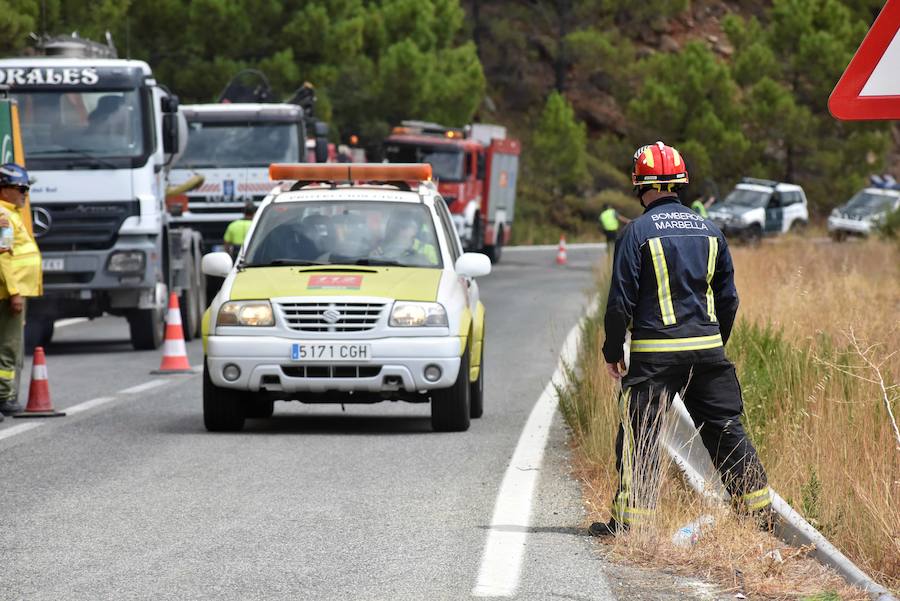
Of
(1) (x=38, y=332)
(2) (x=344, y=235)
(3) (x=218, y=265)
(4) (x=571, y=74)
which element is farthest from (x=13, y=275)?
(4) (x=571, y=74)

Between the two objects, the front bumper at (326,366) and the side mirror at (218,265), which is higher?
the side mirror at (218,265)

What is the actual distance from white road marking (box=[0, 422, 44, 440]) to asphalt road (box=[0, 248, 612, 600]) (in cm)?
1

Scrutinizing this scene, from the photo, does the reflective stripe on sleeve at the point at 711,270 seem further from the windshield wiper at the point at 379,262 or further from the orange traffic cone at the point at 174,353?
the orange traffic cone at the point at 174,353

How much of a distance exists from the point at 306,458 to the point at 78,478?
141 centimetres

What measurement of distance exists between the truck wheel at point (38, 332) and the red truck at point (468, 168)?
1936 cm

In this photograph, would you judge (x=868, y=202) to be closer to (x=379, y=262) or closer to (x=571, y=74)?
(x=571, y=74)

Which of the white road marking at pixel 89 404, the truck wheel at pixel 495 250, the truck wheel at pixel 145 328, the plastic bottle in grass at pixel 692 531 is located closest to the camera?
the plastic bottle in grass at pixel 692 531

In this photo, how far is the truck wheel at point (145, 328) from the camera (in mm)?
19031

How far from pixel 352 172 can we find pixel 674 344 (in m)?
5.86

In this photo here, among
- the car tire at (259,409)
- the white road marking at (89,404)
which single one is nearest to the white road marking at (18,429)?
the white road marking at (89,404)

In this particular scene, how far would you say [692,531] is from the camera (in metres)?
6.95

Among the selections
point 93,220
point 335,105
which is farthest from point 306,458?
point 335,105

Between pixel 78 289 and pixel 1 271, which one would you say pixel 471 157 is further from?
pixel 1 271

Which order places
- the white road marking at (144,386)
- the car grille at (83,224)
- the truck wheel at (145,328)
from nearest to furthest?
the white road marking at (144,386) → the car grille at (83,224) → the truck wheel at (145,328)
